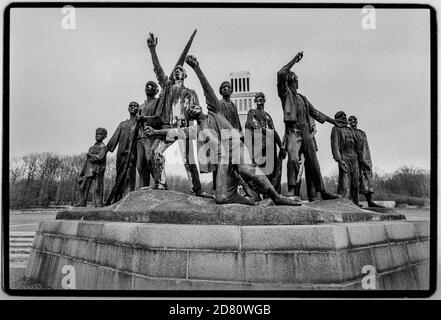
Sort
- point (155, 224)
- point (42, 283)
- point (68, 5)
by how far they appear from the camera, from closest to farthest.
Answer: point (155, 224), point (68, 5), point (42, 283)

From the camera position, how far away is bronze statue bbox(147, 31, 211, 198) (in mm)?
6914

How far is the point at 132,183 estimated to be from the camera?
27.4ft

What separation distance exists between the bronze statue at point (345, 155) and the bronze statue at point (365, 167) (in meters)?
0.29

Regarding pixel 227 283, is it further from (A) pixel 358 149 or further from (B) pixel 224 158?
(A) pixel 358 149

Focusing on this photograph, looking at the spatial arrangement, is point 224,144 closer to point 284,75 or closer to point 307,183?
point 284,75

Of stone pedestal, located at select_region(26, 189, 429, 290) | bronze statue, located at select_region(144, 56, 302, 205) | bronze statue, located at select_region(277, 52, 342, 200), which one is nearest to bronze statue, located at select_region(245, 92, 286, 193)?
bronze statue, located at select_region(277, 52, 342, 200)

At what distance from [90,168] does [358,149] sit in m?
6.46

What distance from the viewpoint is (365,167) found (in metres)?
9.39

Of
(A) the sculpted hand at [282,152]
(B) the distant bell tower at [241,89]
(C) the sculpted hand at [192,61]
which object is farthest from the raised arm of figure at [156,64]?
(A) the sculpted hand at [282,152]

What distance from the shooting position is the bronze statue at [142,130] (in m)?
7.61

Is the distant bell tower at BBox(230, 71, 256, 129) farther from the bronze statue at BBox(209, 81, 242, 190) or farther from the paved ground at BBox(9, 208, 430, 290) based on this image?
the paved ground at BBox(9, 208, 430, 290)

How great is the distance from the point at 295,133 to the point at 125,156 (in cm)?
376

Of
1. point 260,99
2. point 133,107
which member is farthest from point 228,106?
point 133,107
